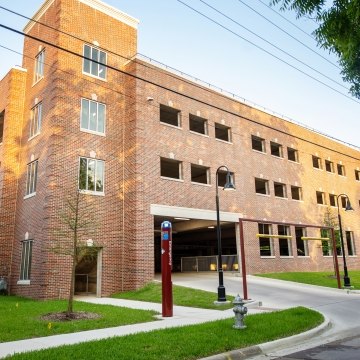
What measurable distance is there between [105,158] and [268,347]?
15.1 meters

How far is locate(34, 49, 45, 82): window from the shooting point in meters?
22.8

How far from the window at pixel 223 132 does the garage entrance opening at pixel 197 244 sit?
20.4ft

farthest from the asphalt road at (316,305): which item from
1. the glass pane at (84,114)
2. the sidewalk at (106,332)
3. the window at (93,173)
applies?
the glass pane at (84,114)

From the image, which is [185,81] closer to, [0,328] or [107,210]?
[107,210]

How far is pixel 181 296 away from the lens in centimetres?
1702

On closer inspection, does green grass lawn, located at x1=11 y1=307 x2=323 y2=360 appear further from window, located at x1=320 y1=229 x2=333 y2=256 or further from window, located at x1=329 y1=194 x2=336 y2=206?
window, located at x1=329 y1=194 x2=336 y2=206

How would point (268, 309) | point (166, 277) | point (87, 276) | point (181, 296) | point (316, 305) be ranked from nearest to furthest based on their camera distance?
point (166, 277) → point (268, 309) → point (316, 305) → point (181, 296) → point (87, 276)

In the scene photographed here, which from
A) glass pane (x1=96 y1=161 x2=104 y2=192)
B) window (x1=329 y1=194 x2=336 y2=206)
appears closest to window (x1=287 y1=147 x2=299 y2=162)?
window (x1=329 y1=194 x2=336 y2=206)

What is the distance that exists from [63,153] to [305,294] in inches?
529

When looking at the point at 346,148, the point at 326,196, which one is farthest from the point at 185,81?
the point at 346,148

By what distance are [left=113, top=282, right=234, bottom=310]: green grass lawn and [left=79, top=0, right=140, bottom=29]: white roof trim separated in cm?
1584

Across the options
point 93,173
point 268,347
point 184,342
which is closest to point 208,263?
point 93,173

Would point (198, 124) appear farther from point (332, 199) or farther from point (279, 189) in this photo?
point (332, 199)

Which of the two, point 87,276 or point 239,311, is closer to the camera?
point 239,311
